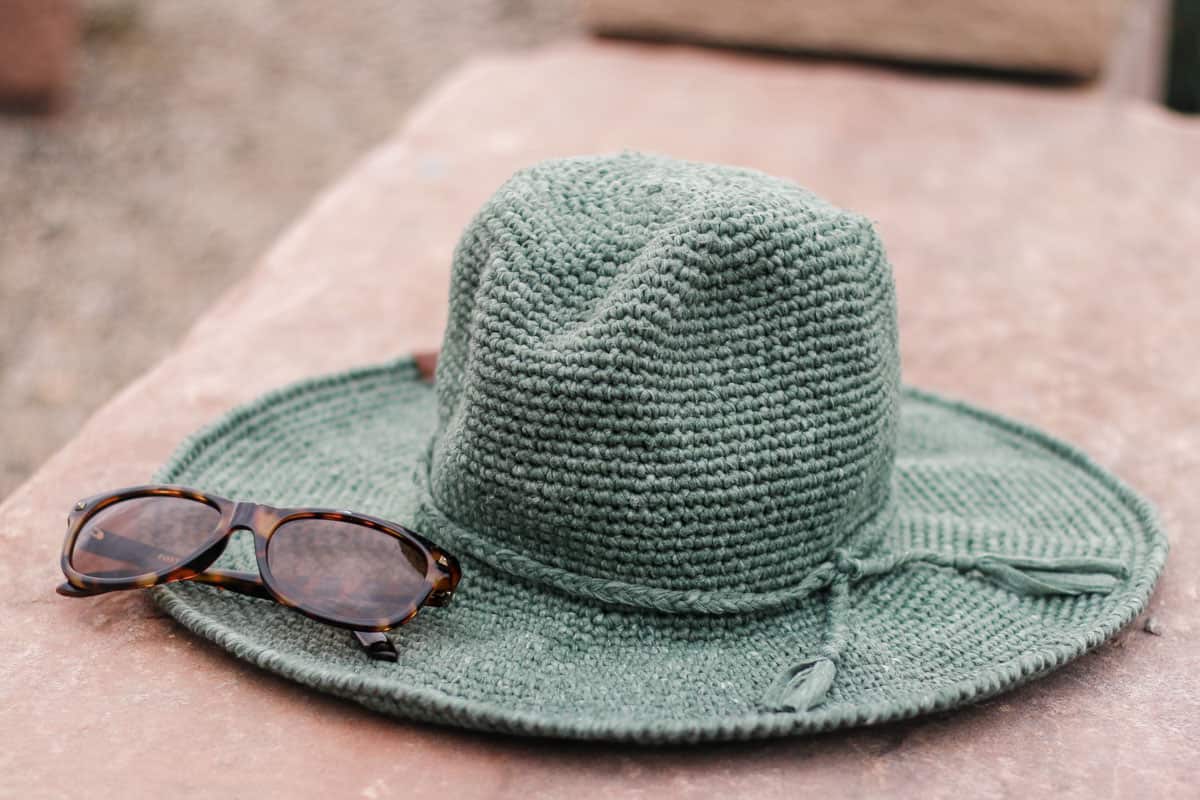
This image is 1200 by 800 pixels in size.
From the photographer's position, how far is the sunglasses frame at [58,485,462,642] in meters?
0.92

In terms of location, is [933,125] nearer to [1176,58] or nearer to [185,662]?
[1176,58]

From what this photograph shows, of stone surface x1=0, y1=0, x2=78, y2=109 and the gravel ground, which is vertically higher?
stone surface x1=0, y1=0, x2=78, y2=109

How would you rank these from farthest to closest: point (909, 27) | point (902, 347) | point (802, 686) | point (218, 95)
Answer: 1. point (218, 95)
2. point (909, 27)
3. point (902, 347)
4. point (802, 686)

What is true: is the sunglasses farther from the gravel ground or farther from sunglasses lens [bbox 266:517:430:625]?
the gravel ground

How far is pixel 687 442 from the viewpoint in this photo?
0.90m

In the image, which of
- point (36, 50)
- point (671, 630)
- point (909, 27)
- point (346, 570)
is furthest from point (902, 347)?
point (36, 50)

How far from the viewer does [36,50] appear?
122 inches

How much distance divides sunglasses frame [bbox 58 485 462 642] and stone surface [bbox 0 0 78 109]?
2499 millimetres

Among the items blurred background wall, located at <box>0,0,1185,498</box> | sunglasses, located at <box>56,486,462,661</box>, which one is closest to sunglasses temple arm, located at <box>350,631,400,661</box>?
sunglasses, located at <box>56,486,462,661</box>

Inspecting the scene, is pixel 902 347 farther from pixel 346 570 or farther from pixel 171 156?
pixel 171 156

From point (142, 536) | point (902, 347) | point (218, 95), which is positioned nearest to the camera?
point (142, 536)

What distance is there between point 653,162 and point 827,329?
217mm

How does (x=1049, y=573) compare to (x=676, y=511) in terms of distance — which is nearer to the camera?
(x=676, y=511)

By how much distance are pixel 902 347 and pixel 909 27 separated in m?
1.34
